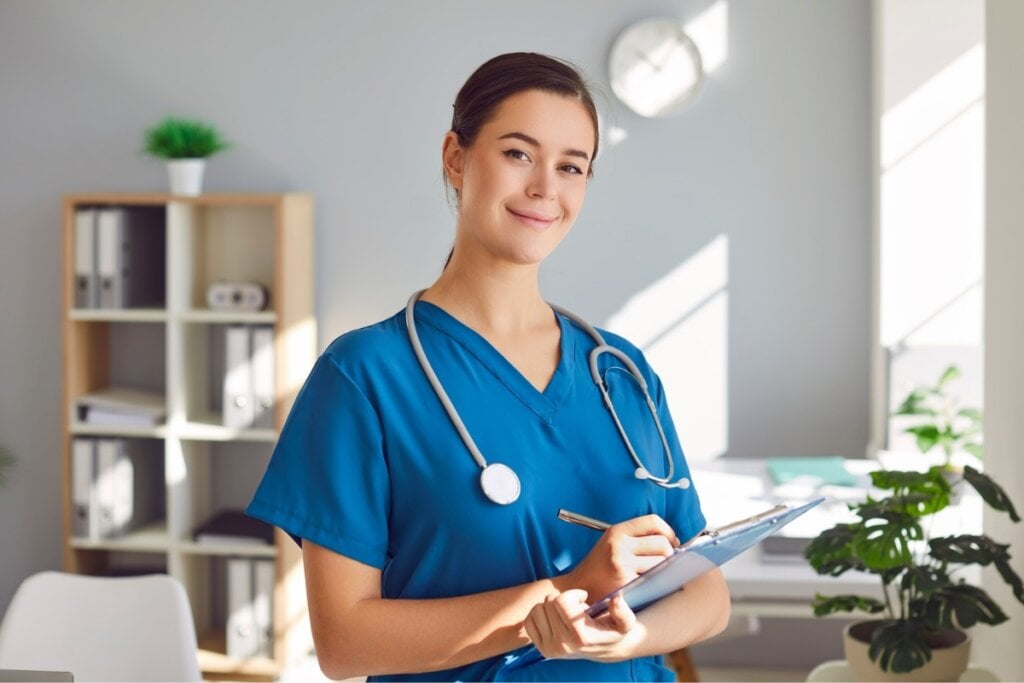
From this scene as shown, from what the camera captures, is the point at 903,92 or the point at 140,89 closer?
the point at 903,92

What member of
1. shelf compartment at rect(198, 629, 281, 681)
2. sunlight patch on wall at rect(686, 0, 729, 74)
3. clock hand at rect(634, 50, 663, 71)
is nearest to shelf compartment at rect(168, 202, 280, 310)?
shelf compartment at rect(198, 629, 281, 681)

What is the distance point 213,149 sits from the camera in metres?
3.82

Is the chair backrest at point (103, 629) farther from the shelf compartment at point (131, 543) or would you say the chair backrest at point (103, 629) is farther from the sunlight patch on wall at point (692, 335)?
the sunlight patch on wall at point (692, 335)

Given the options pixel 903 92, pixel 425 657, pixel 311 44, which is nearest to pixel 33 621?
pixel 425 657

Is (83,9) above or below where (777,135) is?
above

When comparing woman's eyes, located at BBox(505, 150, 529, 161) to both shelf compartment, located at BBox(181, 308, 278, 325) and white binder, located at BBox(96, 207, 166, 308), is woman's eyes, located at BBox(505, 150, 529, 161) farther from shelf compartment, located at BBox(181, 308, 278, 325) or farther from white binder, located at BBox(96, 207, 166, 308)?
white binder, located at BBox(96, 207, 166, 308)

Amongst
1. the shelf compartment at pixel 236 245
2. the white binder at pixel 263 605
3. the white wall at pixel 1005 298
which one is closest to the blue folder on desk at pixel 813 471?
the white wall at pixel 1005 298

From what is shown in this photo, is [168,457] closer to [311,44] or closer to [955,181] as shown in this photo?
[311,44]

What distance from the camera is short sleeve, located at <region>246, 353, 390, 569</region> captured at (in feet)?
3.80

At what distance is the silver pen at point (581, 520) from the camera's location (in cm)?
114

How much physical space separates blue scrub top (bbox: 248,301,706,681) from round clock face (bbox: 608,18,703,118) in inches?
104

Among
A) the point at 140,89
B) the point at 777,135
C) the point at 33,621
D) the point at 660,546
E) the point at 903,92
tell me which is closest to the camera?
the point at 660,546

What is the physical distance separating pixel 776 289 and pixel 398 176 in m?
1.26

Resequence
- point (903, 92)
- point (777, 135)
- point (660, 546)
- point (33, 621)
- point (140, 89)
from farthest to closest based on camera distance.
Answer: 1. point (140, 89)
2. point (777, 135)
3. point (903, 92)
4. point (33, 621)
5. point (660, 546)
